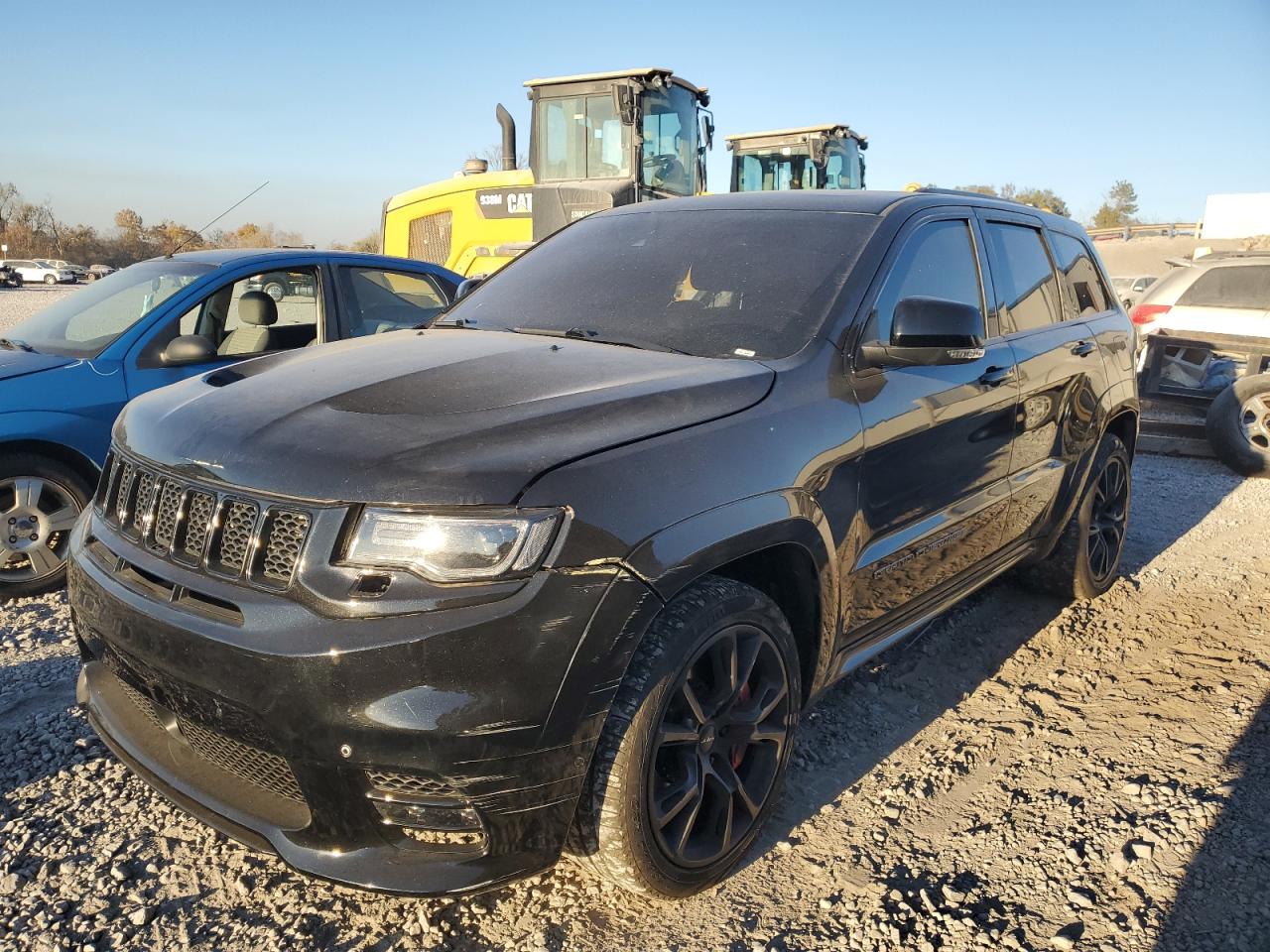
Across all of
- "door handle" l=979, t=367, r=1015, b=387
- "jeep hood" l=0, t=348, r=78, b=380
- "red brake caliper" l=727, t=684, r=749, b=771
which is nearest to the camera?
"red brake caliper" l=727, t=684, r=749, b=771

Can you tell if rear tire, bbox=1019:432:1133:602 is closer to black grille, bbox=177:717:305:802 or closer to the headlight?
the headlight

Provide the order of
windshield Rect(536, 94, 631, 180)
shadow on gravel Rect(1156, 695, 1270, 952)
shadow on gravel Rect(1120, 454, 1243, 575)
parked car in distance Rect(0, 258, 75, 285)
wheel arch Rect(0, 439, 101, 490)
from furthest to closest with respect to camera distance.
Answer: parked car in distance Rect(0, 258, 75, 285) → windshield Rect(536, 94, 631, 180) → shadow on gravel Rect(1120, 454, 1243, 575) → wheel arch Rect(0, 439, 101, 490) → shadow on gravel Rect(1156, 695, 1270, 952)

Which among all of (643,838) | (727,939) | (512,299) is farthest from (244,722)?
(512,299)

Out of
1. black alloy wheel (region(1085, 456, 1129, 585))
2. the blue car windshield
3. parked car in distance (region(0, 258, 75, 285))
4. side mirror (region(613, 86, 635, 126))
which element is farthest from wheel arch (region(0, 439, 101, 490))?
parked car in distance (region(0, 258, 75, 285))

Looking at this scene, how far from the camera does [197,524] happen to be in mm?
2184

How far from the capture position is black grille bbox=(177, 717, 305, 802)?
2.07 metres

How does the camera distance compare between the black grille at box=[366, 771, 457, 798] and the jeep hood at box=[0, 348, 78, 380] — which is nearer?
the black grille at box=[366, 771, 457, 798]

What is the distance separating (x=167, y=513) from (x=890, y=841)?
2187 millimetres

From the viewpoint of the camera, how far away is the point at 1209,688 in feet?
12.6

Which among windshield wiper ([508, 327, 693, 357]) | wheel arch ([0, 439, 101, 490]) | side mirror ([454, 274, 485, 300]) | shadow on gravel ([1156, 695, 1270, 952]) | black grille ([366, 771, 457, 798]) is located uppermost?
side mirror ([454, 274, 485, 300])

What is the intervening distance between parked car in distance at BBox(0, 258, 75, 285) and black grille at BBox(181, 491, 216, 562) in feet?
167

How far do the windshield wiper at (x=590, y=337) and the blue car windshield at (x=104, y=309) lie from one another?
8.93 ft

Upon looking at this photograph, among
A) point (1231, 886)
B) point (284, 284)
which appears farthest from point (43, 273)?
point (1231, 886)

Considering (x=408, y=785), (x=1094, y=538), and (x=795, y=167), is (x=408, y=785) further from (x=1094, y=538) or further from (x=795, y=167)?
(x=795, y=167)
